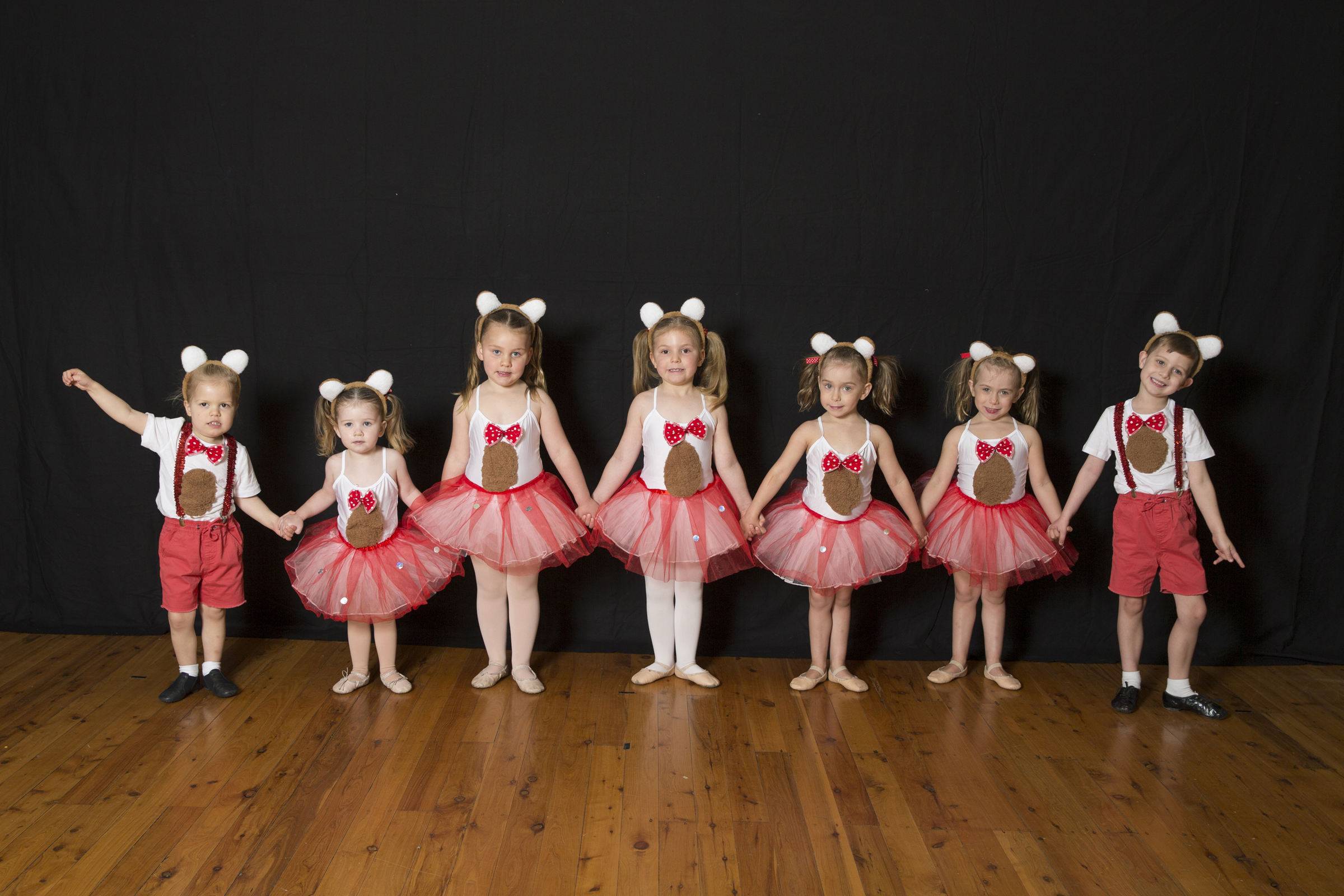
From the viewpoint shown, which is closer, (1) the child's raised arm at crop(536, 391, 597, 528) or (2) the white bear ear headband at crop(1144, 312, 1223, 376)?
(2) the white bear ear headband at crop(1144, 312, 1223, 376)

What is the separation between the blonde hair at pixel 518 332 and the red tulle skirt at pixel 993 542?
1631 millimetres

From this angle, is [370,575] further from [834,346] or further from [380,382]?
[834,346]

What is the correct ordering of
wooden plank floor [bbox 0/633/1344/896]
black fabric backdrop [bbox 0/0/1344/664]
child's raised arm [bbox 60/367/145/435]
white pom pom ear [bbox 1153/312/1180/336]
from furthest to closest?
1. black fabric backdrop [bbox 0/0/1344/664]
2. white pom pom ear [bbox 1153/312/1180/336]
3. child's raised arm [bbox 60/367/145/435]
4. wooden plank floor [bbox 0/633/1344/896]

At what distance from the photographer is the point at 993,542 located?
345cm

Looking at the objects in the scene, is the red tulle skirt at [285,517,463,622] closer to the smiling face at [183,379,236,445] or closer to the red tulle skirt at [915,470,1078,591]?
the smiling face at [183,379,236,445]

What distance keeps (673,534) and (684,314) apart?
0.83 m

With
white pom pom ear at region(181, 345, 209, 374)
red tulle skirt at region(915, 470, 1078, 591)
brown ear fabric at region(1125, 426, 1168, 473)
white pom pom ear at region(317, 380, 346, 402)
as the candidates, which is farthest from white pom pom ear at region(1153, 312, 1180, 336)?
white pom pom ear at region(181, 345, 209, 374)

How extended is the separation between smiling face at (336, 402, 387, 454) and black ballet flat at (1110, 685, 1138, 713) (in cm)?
294

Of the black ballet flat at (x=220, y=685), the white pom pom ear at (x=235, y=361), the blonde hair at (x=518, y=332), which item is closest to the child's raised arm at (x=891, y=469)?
the blonde hair at (x=518, y=332)

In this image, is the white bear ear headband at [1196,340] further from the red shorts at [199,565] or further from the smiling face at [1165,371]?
the red shorts at [199,565]

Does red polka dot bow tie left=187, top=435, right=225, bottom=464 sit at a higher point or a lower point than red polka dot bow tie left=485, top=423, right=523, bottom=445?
lower

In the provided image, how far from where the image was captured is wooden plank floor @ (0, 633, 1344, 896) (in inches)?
93.4

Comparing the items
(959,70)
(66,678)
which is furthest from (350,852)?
(959,70)

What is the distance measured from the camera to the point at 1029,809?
270cm
